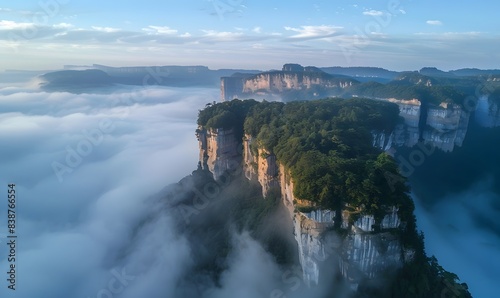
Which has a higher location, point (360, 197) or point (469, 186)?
point (360, 197)

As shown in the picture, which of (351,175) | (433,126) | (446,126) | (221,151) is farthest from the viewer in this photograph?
(433,126)

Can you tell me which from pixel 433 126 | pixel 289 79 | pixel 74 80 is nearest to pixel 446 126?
pixel 433 126

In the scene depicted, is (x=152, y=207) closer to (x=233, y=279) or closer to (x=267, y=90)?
(x=233, y=279)

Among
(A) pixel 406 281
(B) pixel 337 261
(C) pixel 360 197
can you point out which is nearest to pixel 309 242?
(B) pixel 337 261

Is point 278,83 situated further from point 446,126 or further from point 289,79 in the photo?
point 446,126

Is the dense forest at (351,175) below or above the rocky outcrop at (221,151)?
above

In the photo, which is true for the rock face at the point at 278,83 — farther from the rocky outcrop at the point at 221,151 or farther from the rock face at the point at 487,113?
the rocky outcrop at the point at 221,151

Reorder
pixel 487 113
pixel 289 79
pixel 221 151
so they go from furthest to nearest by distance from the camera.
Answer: pixel 289 79 → pixel 487 113 → pixel 221 151

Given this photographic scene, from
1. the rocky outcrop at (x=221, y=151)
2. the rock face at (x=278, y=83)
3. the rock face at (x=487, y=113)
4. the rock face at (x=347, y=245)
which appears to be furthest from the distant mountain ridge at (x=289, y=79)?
the rock face at (x=347, y=245)
